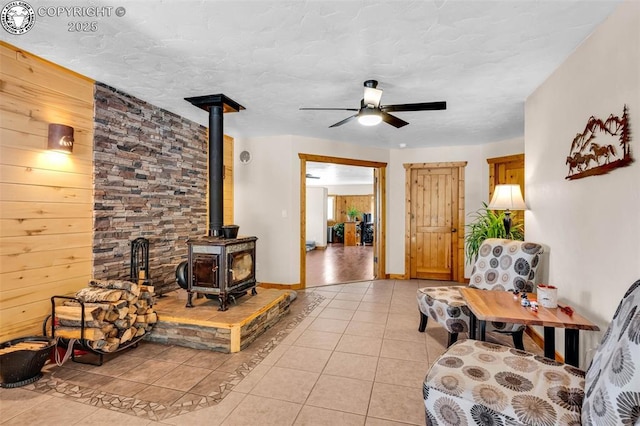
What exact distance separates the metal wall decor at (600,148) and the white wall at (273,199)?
340 cm

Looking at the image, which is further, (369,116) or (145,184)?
(145,184)

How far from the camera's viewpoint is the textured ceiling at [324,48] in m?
1.89

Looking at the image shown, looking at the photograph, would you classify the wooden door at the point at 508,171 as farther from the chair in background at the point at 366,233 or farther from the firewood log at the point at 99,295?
the chair in background at the point at 366,233

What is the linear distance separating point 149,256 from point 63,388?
1556mm

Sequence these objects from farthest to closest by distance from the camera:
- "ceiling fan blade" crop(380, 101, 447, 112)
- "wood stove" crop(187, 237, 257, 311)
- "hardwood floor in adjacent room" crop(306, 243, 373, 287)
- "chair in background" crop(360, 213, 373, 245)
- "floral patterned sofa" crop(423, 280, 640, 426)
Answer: "chair in background" crop(360, 213, 373, 245), "hardwood floor in adjacent room" crop(306, 243, 373, 287), "wood stove" crop(187, 237, 257, 311), "ceiling fan blade" crop(380, 101, 447, 112), "floral patterned sofa" crop(423, 280, 640, 426)

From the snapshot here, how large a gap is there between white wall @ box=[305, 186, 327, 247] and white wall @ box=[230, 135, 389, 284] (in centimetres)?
561

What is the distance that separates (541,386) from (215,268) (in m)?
2.70

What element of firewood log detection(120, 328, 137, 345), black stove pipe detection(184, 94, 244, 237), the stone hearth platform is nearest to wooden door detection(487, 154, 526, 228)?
the stone hearth platform

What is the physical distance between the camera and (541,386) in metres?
1.41

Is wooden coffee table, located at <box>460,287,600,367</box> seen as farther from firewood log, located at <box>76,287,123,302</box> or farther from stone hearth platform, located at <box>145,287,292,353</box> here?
firewood log, located at <box>76,287,123,302</box>

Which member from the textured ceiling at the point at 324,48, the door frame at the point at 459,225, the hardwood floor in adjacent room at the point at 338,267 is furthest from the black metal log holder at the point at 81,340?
the door frame at the point at 459,225

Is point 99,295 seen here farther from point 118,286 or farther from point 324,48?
point 324,48

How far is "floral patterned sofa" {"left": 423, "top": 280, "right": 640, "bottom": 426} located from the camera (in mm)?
1045

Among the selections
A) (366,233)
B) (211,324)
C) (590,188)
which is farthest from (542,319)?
(366,233)
